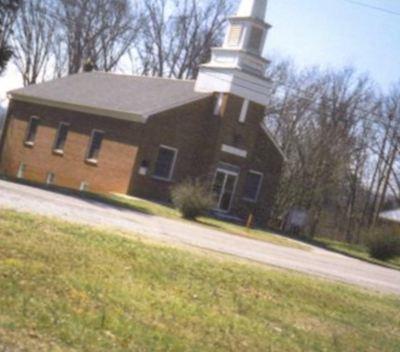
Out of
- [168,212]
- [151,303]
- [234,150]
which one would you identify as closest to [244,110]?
[234,150]

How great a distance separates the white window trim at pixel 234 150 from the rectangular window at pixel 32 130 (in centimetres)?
1168

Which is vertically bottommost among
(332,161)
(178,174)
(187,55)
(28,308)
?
(28,308)

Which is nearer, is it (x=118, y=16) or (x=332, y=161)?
(x=332, y=161)

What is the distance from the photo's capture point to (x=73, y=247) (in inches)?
473

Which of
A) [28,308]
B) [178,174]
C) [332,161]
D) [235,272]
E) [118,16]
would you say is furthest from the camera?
[118,16]

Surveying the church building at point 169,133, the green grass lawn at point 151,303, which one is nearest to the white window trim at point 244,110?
the church building at point 169,133

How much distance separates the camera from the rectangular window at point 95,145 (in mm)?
38081

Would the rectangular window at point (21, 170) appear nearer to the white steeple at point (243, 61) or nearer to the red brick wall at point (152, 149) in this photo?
the red brick wall at point (152, 149)

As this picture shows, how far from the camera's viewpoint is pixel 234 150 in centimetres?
3928

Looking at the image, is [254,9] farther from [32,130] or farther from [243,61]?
[32,130]

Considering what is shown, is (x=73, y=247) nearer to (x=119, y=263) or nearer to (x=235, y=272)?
(x=119, y=263)

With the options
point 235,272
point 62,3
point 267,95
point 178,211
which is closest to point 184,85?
point 267,95

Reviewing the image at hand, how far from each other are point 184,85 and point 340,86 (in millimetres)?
31498

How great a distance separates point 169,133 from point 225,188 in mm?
5022
